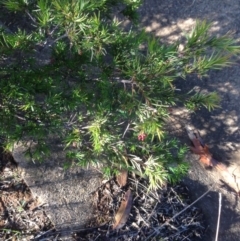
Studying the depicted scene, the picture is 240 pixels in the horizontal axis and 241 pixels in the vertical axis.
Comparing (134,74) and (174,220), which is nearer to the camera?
(134,74)

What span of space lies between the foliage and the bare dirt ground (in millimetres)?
1051

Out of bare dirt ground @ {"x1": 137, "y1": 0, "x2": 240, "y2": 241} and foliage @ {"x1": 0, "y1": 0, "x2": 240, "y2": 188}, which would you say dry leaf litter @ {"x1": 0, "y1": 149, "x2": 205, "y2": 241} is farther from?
foliage @ {"x1": 0, "y1": 0, "x2": 240, "y2": 188}

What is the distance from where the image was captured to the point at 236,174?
3602 millimetres

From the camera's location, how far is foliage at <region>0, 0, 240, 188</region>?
1880 millimetres

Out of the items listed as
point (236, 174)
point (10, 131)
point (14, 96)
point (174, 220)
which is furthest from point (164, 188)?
point (14, 96)

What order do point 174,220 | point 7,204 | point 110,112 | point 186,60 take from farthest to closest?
point 174,220, point 7,204, point 110,112, point 186,60

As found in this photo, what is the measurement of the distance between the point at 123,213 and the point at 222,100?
1173mm

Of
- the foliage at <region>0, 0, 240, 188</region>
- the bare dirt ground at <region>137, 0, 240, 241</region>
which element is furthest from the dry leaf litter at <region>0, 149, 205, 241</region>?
the foliage at <region>0, 0, 240, 188</region>

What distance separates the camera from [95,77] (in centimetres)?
229

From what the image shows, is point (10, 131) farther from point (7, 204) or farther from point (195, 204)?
point (195, 204)

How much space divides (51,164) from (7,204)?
0.38 metres

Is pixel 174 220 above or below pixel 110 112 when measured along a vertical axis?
below

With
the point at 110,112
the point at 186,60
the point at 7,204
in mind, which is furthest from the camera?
the point at 7,204

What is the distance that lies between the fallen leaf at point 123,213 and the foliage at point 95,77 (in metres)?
0.65
